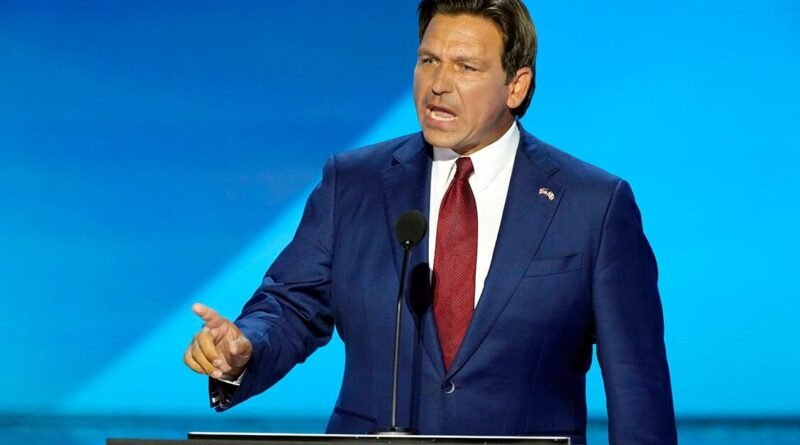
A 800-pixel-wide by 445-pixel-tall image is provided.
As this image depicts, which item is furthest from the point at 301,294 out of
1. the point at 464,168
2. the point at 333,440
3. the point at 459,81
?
the point at 333,440

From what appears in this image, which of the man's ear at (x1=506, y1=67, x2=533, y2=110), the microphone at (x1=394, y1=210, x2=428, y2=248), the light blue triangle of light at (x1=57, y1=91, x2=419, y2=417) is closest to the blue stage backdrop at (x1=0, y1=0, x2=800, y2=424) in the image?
the light blue triangle of light at (x1=57, y1=91, x2=419, y2=417)

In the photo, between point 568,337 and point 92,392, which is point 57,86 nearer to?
point 92,392

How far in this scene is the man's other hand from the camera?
87.0 inches

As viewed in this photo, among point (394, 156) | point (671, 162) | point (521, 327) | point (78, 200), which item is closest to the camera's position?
point (521, 327)

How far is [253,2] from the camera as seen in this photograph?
14.4 ft

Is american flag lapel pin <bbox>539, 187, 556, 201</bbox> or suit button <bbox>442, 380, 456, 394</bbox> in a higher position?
american flag lapel pin <bbox>539, 187, 556, 201</bbox>

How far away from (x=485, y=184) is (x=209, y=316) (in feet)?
2.43

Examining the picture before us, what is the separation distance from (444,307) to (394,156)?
0.37 meters

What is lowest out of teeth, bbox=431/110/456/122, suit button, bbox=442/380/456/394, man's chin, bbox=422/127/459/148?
suit button, bbox=442/380/456/394

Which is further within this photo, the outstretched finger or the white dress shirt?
the white dress shirt

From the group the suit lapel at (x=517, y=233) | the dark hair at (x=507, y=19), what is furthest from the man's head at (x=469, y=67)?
the suit lapel at (x=517, y=233)

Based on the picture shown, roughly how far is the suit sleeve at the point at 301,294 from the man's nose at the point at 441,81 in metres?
0.33

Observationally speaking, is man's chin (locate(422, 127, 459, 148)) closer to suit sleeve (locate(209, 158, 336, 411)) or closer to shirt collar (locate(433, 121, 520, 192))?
shirt collar (locate(433, 121, 520, 192))

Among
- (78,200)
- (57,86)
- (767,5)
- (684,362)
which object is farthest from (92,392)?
(767,5)
